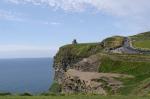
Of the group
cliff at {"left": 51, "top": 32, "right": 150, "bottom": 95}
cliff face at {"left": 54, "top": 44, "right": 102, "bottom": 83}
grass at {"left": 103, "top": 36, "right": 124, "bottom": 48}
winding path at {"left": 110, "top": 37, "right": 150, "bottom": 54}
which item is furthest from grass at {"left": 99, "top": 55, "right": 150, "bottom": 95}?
cliff face at {"left": 54, "top": 44, "right": 102, "bottom": 83}

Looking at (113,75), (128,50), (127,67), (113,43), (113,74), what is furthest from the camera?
(113,43)

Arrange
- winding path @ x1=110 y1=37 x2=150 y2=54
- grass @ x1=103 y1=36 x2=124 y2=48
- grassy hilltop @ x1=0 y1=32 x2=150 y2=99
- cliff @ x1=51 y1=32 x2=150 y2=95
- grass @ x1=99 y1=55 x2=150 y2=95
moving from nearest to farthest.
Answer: grassy hilltop @ x1=0 y1=32 x2=150 y2=99, cliff @ x1=51 y1=32 x2=150 y2=95, grass @ x1=99 y1=55 x2=150 y2=95, winding path @ x1=110 y1=37 x2=150 y2=54, grass @ x1=103 y1=36 x2=124 y2=48

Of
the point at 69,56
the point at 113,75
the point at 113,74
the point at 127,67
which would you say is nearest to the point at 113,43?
the point at 127,67

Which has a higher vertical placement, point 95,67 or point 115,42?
point 115,42

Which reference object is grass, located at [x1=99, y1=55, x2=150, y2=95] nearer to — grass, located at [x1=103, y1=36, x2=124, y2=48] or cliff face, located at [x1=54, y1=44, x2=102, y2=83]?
grass, located at [x1=103, y1=36, x2=124, y2=48]

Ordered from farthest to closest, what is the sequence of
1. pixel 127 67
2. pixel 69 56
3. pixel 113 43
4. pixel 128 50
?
pixel 69 56 → pixel 113 43 → pixel 128 50 → pixel 127 67

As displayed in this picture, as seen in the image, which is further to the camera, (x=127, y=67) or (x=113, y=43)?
(x=113, y=43)

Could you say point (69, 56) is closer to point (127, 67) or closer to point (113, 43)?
point (113, 43)

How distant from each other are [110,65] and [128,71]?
7599mm

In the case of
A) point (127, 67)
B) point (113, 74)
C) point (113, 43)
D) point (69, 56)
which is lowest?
point (113, 74)

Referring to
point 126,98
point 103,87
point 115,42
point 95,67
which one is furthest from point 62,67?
point 126,98

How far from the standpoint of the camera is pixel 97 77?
63.4 m

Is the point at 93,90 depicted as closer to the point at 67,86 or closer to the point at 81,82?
the point at 81,82

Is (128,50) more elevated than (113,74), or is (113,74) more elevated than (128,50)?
(128,50)
